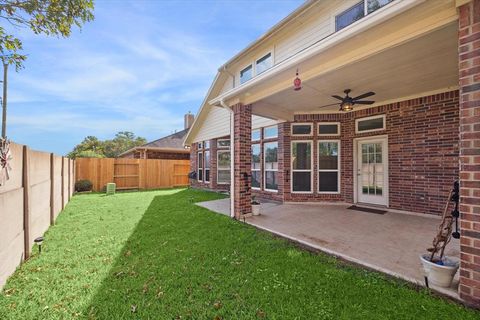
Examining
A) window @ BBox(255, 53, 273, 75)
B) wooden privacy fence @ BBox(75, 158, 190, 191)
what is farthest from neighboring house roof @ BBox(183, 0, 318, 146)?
wooden privacy fence @ BBox(75, 158, 190, 191)

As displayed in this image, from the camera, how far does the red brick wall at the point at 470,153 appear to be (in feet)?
6.74

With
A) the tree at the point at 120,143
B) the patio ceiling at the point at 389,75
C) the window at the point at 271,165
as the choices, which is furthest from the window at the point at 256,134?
the tree at the point at 120,143

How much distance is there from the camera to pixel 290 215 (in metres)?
5.68

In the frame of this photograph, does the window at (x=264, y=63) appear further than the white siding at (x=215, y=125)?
No

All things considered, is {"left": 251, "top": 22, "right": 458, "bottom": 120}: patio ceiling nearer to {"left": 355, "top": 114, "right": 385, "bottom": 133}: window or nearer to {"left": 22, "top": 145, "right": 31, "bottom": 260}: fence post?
{"left": 355, "top": 114, "right": 385, "bottom": 133}: window

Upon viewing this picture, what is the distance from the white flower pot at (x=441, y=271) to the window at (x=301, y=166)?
15.9ft

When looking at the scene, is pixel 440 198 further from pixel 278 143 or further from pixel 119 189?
pixel 119 189

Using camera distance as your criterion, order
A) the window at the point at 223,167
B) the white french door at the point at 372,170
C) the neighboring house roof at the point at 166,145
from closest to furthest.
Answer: the white french door at the point at 372,170
the window at the point at 223,167
the neighboring house roof at the point at 166,145

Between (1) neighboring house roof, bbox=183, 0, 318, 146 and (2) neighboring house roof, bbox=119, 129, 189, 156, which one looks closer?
(1) neighboring house roof, bbox=183, 0, 318, 146

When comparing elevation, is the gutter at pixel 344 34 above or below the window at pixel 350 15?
below

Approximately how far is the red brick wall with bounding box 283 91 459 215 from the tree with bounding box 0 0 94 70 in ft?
24.0

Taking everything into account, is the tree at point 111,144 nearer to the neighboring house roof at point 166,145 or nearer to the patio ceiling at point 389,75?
the neighboring house roof at point 166,145

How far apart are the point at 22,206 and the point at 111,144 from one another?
4085 cm

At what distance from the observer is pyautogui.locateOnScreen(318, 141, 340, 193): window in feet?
23.5
